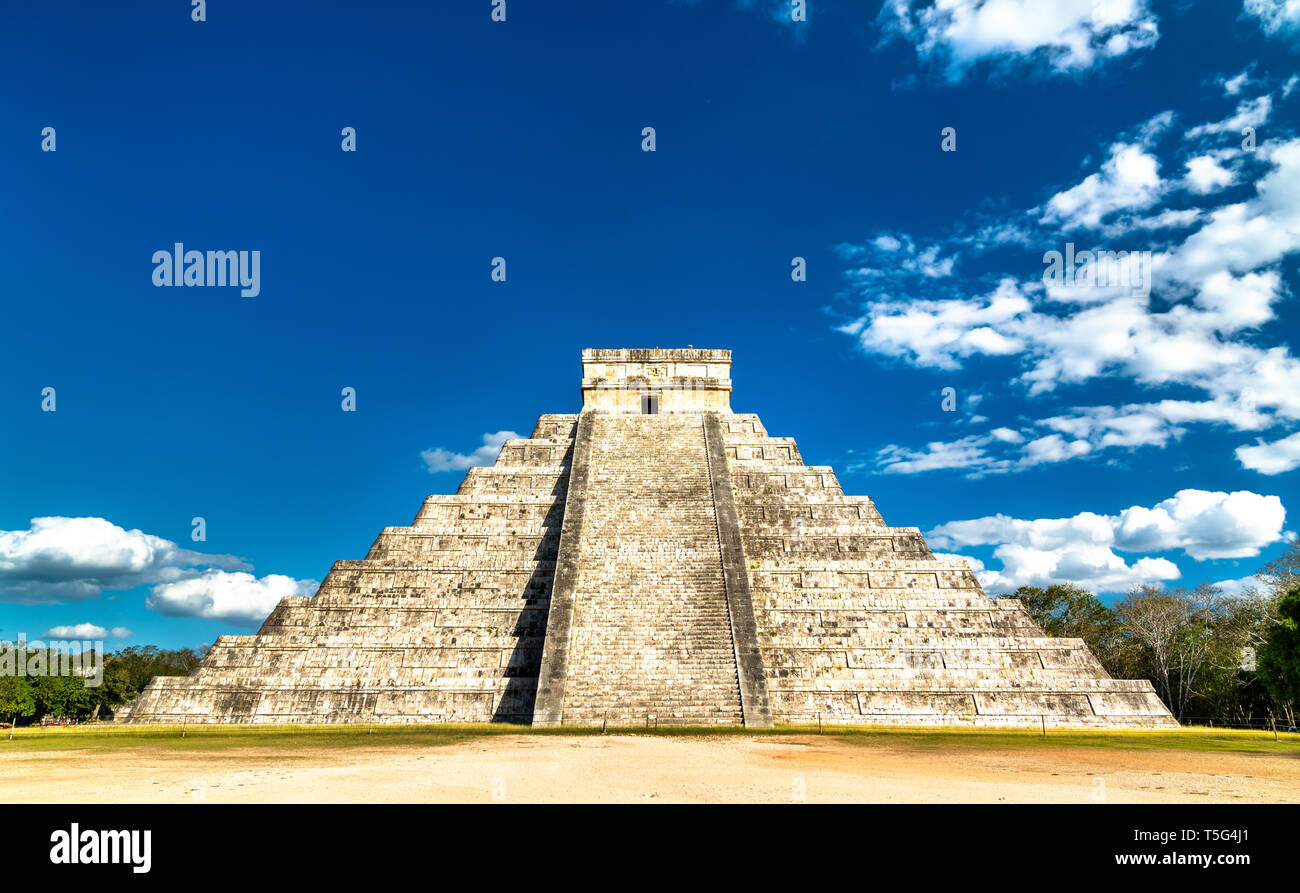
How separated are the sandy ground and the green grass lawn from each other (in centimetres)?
104

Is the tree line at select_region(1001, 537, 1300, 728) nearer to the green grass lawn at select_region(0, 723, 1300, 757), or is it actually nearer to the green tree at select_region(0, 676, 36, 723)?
the green grass lawn at select_region(0, 723, 1300, 757)

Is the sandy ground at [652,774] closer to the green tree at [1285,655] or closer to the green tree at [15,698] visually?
the green tree at [1285,655]

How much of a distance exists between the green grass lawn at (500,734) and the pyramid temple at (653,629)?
0.88 metres

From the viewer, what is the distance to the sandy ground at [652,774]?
7301 mm

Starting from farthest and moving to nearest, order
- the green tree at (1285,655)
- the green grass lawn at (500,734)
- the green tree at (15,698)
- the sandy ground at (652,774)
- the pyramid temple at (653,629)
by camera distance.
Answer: the green tree at (15,698) < the pyramid temple at (653,629) < the green tree at (1285,655) < the green grass lawn at (500,734) < the sandy ground at (652,774)

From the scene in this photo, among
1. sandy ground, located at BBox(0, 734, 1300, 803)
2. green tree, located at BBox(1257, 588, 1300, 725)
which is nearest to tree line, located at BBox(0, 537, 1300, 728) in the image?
green tree, located at BBox(1257, 588, 1300, 725)

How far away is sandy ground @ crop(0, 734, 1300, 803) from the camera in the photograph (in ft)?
24.0

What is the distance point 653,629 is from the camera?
18.8 m

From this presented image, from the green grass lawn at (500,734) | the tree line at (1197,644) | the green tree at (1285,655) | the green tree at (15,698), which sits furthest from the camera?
the green tree at (15,698)

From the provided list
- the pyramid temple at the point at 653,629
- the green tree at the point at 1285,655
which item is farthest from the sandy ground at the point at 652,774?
the green tree at the point at 1285,655
